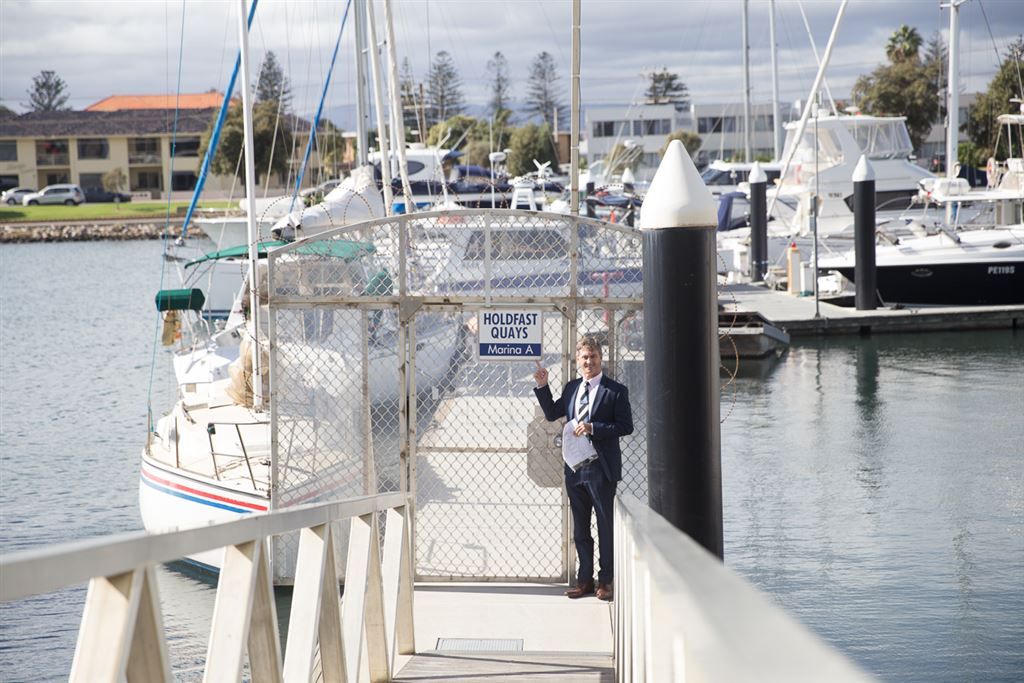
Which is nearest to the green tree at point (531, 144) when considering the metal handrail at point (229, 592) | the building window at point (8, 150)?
the building window at point (8, 150)

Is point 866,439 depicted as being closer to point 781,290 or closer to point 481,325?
point 481,325

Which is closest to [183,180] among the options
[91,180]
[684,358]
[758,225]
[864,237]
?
[91,180]

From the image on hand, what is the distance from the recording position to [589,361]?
8.76 m

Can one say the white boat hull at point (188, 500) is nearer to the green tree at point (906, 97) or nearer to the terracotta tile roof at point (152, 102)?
the green tree at point (906, 97)

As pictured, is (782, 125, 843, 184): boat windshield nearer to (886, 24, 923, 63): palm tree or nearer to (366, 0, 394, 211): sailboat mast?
(366, 0, 394, 211): sailboat mast

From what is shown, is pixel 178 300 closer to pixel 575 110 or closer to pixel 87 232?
pixel 575 110

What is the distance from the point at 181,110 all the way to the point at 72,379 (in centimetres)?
10048

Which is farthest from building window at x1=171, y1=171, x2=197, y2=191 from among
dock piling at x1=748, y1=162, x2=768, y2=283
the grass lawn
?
dock piling at x1=748, y1=162, x2=768, y2=283

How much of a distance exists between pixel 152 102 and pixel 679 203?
13829cm

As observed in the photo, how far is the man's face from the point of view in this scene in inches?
344

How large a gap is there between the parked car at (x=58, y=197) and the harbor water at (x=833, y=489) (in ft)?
257

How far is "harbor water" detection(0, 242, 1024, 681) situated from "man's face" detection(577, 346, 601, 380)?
364cm

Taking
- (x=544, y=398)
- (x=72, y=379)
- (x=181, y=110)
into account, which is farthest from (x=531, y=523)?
(x=181, y=110)

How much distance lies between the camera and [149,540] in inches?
122
